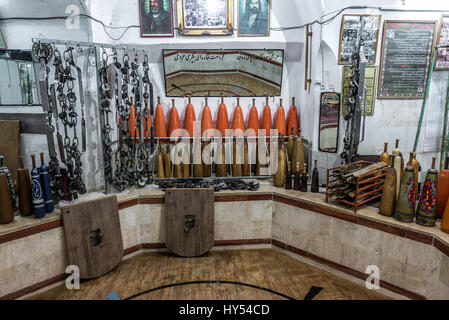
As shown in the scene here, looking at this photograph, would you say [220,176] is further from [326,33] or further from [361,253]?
[326,33]

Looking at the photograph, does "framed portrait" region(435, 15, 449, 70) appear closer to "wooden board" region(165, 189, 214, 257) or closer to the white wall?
the white wall

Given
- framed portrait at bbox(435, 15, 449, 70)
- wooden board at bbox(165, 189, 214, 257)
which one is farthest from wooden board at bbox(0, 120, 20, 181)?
framed portrait at bbox(435, 15, 449, 70)

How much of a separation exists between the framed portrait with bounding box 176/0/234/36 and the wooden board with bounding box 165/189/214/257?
194 cm

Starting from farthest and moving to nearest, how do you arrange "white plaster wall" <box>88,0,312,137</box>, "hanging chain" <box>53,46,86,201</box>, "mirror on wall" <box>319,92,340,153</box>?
"white plaster wall" <box>88,0,312,137</box>, "mirror on wall" <box>319,92,340,153</box>, "hanging chain" <box>53,46,86,201</box>

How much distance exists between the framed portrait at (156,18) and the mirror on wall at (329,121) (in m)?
2.00

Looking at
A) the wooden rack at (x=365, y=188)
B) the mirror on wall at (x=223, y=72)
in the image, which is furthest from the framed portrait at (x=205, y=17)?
the wooden rack at (x=365, y=188)

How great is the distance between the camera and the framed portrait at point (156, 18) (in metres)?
3.37

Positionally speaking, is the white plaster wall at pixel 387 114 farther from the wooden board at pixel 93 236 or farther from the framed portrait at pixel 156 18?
the wooden board at pixel 93 236

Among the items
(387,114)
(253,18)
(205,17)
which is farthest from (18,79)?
(387,114)

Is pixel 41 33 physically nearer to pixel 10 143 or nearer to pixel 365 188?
pixel 10 143

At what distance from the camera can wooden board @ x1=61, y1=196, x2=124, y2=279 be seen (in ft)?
8.40

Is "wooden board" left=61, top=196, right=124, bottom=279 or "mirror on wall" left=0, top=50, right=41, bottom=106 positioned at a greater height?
"mirror on wall" left=0, top=50, right=41, bottom=106

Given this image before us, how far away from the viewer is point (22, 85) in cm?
301

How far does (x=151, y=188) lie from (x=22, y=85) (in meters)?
1.73
